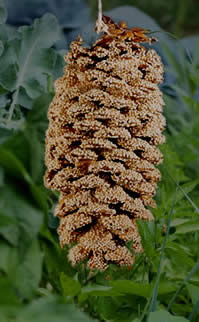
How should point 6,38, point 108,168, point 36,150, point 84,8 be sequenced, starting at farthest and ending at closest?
point 84,8 → point 6,38 → point 108,168 → point 36,150

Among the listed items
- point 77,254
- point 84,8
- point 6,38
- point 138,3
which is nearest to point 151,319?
point 77,254

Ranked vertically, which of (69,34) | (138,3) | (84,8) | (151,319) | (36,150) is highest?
(138,3)

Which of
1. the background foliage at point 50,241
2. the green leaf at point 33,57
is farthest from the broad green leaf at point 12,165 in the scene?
the green leaf at point 33,57

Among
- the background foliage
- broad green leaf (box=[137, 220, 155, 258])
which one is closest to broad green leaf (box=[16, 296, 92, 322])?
the background foliage

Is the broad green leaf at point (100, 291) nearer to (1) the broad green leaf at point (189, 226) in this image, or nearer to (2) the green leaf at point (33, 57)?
(1) the broad green leaf at point (189, 226)

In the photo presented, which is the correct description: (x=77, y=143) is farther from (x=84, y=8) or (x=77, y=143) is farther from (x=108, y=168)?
(x=84, y=8)

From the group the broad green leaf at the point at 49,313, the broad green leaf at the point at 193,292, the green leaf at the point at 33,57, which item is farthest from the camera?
the green leaf at the point at 33,57

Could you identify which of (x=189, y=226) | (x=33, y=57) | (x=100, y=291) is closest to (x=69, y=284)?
(x=100, y=291)

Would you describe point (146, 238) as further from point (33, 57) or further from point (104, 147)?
point (33, 57)
